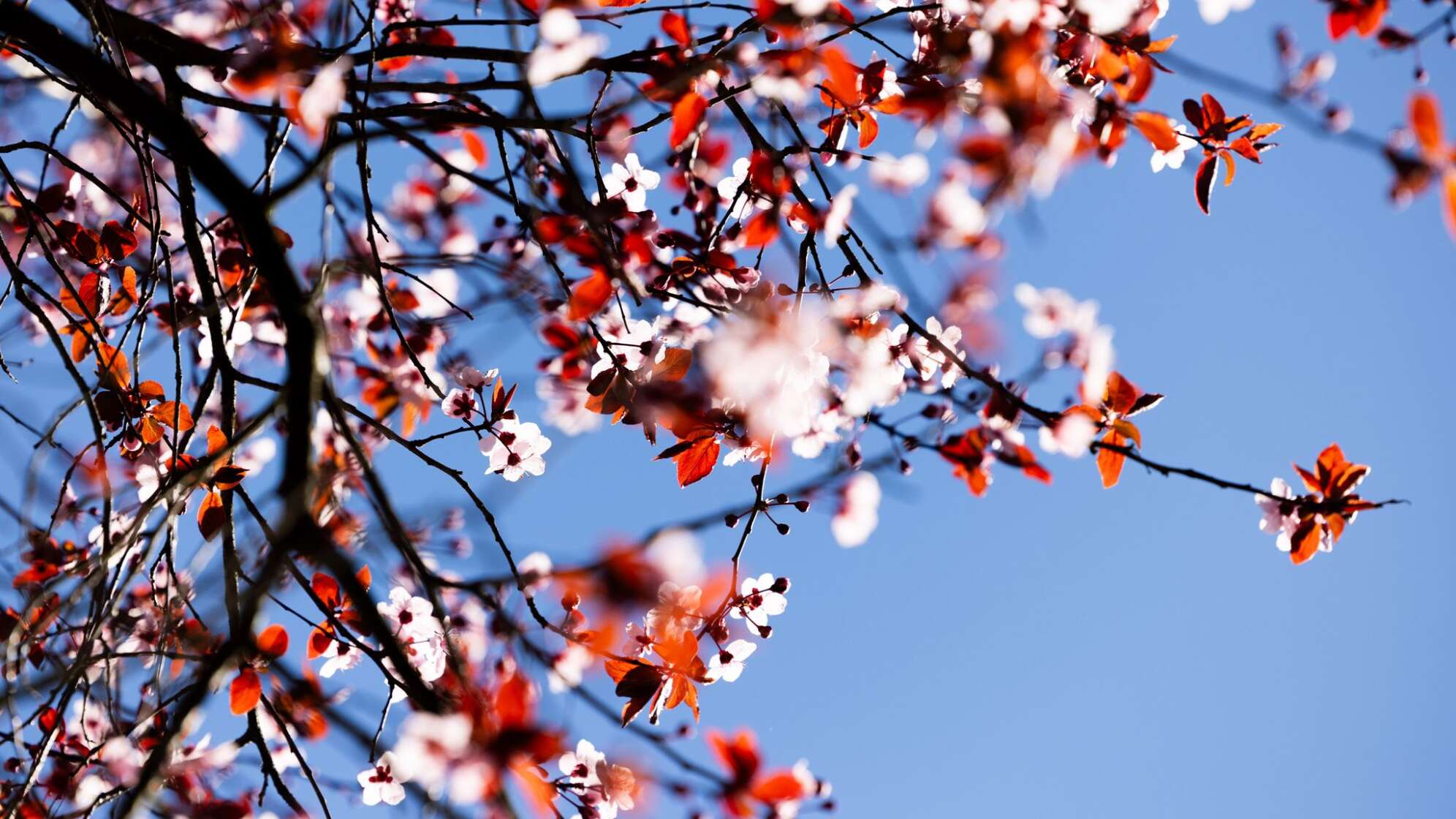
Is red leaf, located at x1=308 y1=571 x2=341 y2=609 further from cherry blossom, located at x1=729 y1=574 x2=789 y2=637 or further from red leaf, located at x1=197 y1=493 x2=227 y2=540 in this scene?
cherry blossom, located at x1=729 y1=574 x2=789 y2=637

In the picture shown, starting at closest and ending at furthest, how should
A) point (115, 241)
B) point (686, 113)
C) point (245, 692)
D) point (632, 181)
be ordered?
point (686, 113) < point (245, 692) < point (115, 241) < point (632, 181)

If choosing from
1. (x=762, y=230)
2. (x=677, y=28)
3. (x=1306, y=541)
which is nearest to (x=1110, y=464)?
(x=1306, y=541)

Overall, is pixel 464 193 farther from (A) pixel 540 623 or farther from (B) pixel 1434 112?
(B) pixel 1434 112

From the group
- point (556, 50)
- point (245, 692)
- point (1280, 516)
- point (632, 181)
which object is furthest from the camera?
point (632, 181)

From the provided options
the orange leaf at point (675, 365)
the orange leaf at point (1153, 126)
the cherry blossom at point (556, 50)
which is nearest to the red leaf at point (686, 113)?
the cherry blossom at point (556, 50)

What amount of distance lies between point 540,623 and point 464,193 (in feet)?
8.20

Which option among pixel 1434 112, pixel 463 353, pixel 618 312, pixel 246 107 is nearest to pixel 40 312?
pixel 246 107

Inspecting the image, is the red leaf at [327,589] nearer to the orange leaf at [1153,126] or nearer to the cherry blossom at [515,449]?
the cherry blossom at [515,449]

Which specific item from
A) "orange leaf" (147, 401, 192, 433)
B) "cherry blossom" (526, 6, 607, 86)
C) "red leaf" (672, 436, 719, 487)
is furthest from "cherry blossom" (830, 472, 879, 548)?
"orange leaf" (147, 401, 192, 433)

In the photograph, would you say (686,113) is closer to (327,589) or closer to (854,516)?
(854,516)

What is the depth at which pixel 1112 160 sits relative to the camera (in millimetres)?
2117

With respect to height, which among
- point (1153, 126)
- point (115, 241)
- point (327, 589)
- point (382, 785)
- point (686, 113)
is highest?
point (1153, 126)

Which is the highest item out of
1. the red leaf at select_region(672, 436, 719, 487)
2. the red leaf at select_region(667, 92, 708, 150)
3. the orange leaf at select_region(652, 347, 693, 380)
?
the red leaf at select_region(667, 92, 708, 150)

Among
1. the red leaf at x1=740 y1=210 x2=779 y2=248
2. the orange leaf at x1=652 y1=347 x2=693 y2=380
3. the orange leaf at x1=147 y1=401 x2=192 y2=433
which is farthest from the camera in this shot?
the orange leaf at x1=147 y1=401 x2=192 y2=433
